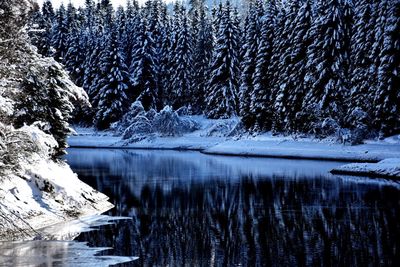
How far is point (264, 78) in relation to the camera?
55.5 metres

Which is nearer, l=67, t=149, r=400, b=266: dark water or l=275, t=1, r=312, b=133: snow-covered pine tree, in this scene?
l=67, t=149, r=400, b=266: dark water

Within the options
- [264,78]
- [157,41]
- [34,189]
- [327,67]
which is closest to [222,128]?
[264,78]

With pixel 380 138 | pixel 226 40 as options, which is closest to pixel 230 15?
pixel 226 40

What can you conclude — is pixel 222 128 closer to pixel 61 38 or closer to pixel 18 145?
pixel 61 38

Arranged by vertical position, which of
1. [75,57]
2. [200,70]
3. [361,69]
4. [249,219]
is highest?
[75,57]

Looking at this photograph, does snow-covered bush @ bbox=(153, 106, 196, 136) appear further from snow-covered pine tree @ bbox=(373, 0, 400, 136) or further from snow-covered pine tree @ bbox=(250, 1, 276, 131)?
snow-covered pine tree @ bbox=(373, 0, 400, 136)

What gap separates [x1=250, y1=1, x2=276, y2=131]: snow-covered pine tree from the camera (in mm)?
54594

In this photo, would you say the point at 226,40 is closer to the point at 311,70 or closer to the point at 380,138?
the point at 311,70

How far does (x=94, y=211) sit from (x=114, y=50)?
5055cm

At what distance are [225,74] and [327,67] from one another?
60.7 ft

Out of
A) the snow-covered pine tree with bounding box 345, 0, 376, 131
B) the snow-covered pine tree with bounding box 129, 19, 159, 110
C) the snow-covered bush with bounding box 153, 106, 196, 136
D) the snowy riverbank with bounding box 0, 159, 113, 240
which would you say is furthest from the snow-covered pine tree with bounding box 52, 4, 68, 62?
the snowy riverbank with bounding box 0, 159, 113, 240

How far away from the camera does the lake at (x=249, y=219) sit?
1403 cm

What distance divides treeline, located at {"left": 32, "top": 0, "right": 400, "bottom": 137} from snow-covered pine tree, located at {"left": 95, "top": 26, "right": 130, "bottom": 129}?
0.42ft

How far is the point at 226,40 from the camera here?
6531 centimetres
